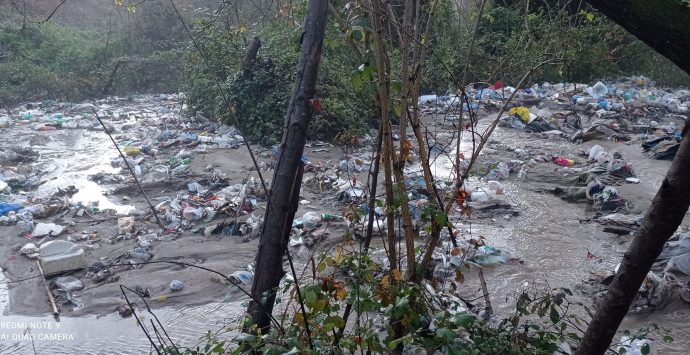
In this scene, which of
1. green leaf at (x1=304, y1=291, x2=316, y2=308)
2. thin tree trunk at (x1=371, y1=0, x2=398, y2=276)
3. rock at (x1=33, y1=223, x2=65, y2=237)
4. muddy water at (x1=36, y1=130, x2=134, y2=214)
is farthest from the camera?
muddy water at (x1=36, y1=130, x2=134, y2=214)

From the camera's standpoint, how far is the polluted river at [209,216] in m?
3.67

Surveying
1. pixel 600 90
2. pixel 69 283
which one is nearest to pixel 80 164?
pixel 69 283

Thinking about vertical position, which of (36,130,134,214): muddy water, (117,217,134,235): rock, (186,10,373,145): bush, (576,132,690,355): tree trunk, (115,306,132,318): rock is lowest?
(115,306,132,318): rock

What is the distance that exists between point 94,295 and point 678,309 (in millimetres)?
3616

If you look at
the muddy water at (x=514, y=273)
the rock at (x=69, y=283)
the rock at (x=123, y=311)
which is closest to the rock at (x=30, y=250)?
the muddy water at (x=514, y=273)

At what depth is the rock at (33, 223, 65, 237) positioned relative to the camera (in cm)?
501

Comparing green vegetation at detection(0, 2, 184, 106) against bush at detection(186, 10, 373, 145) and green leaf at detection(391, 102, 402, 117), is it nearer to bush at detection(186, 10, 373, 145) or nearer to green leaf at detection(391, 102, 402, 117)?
bush at detection(186, 10, 373, 145)

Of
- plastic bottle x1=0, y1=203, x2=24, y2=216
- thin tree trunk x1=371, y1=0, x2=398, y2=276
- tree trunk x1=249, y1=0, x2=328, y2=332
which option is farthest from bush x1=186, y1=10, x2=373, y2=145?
tree trunk x1=249, y1=0, x2=328, y2=332

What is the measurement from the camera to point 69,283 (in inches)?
162

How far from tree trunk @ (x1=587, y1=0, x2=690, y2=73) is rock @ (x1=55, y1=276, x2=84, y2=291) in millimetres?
3848

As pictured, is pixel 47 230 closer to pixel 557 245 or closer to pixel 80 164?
pixel 80 164

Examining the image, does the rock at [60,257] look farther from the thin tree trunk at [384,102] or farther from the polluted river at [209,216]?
the thin tree trunk at [384,102]

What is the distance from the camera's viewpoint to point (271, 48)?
28.5ft

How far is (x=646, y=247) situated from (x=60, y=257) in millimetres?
4106
